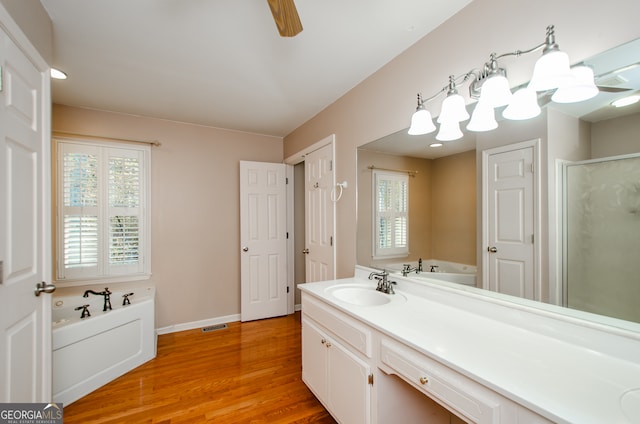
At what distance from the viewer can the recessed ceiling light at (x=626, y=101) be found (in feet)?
3.17

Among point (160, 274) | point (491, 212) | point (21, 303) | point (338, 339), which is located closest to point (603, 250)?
point (491, 212)

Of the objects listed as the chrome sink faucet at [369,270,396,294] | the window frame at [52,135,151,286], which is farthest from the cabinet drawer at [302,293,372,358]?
the window frame at [52,135,151,286]

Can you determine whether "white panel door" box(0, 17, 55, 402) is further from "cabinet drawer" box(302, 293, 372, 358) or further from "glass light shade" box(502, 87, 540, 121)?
"glass light shade" box(502, 87, 540, 121)

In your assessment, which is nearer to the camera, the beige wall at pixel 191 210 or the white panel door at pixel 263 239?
the beige wall at pixel 191 210

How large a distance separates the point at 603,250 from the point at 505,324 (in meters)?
0.48

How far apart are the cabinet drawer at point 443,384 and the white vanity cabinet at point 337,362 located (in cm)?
20

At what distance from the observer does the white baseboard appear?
321cm

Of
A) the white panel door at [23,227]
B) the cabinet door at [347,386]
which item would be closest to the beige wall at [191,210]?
the white panel door at [23,227]

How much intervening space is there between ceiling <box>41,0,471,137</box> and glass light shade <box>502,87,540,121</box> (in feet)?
2.22

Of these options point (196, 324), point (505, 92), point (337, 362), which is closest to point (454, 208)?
point (505, 92)

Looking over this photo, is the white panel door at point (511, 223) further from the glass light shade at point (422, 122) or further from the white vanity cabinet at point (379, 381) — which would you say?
the white vanity cabinet at point (379, 381)

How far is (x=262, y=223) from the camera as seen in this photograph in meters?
3.65

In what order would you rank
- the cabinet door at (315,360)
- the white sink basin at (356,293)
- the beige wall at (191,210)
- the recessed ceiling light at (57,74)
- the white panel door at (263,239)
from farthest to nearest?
the white panel door at (263,239) → the beige wall at (191,210) → the recessed ceiling light at (57,74) → the white sink basin at (356,293) → the cabinet door at (315,360)

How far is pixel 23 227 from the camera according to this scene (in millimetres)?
1298
